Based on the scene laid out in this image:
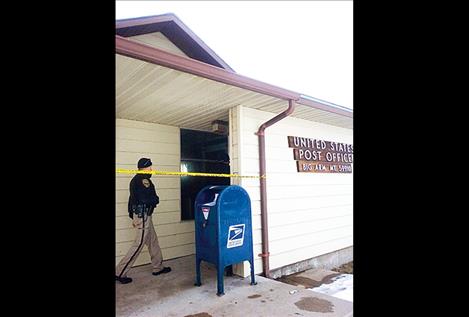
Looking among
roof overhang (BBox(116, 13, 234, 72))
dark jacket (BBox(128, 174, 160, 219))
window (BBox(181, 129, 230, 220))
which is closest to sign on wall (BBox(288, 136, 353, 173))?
window (BBox(181, 129, 230, 220))

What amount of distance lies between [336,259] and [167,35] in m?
5.68

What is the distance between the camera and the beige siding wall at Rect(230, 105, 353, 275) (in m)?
4.73

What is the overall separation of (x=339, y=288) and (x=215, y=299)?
2126 mm

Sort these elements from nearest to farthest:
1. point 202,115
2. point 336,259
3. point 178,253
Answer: point 202,115 → point 178,253 → point 336,259

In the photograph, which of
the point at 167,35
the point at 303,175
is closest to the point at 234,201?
the point at 303,175

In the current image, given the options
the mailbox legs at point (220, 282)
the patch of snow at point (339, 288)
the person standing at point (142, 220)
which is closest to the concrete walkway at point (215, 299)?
the mailbox legs at point (220, 282)

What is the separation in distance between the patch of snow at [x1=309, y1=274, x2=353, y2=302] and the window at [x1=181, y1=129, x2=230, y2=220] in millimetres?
2482

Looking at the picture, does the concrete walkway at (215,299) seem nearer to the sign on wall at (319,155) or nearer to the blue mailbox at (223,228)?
the blue mailbox at (223,228)

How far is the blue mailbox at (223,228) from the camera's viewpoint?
12.8 ft

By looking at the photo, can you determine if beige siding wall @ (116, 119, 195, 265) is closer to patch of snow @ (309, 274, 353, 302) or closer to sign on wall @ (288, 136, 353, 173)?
sign on wall @ (288, 136, 353, 173)
